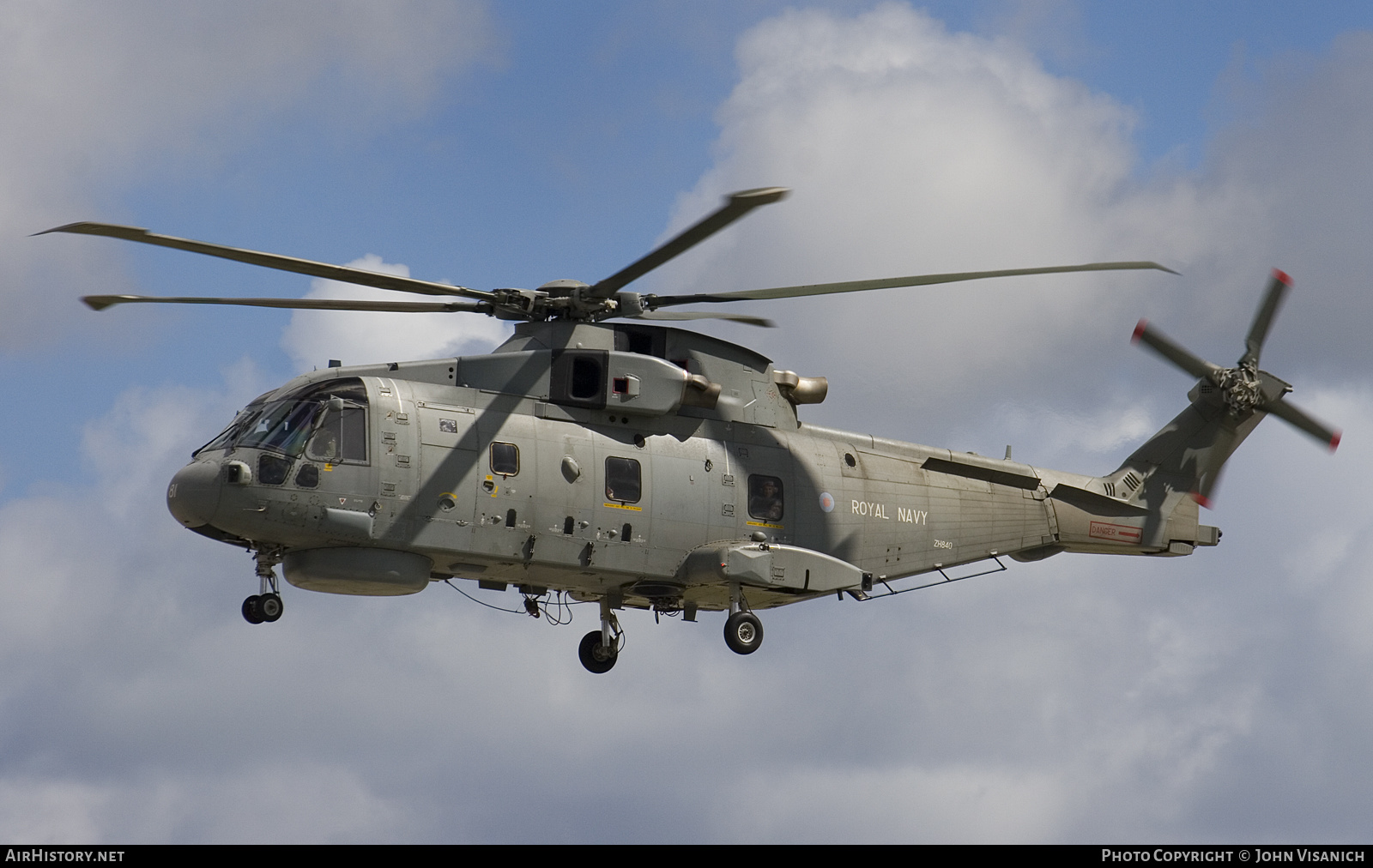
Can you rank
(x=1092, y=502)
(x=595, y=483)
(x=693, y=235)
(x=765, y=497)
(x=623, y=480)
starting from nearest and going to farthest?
(x=693, y=235), (x=595, y=483), (x=623, y=480), (x=765, y=497), (x=1092, y=502)

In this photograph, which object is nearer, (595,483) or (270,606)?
(270,606)

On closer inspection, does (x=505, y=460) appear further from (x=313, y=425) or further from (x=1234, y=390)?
(x=1234, y=390)

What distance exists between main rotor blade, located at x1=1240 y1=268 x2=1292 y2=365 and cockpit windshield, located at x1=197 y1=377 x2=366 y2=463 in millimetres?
17102

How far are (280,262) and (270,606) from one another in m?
4.96

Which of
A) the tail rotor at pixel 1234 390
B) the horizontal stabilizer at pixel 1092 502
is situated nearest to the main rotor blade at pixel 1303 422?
the tail rotor at pixel 1234 390

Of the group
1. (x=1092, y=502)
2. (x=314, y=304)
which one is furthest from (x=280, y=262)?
(x=1092, y=502)

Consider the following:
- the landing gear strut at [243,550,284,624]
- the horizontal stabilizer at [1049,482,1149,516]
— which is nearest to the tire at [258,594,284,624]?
the landing gear strut at [243,550,284,624]

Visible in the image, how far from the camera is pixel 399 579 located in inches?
954

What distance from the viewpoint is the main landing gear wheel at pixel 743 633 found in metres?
26.3

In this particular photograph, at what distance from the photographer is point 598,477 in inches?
1009

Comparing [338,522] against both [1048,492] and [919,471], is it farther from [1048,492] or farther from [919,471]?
[1048,492]

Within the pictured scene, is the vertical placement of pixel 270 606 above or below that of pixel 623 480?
below

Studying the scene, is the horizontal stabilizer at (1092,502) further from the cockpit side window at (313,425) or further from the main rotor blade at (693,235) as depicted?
the cockpit side window at (313,425)

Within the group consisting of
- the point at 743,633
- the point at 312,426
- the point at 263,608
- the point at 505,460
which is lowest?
the point at 263,608
